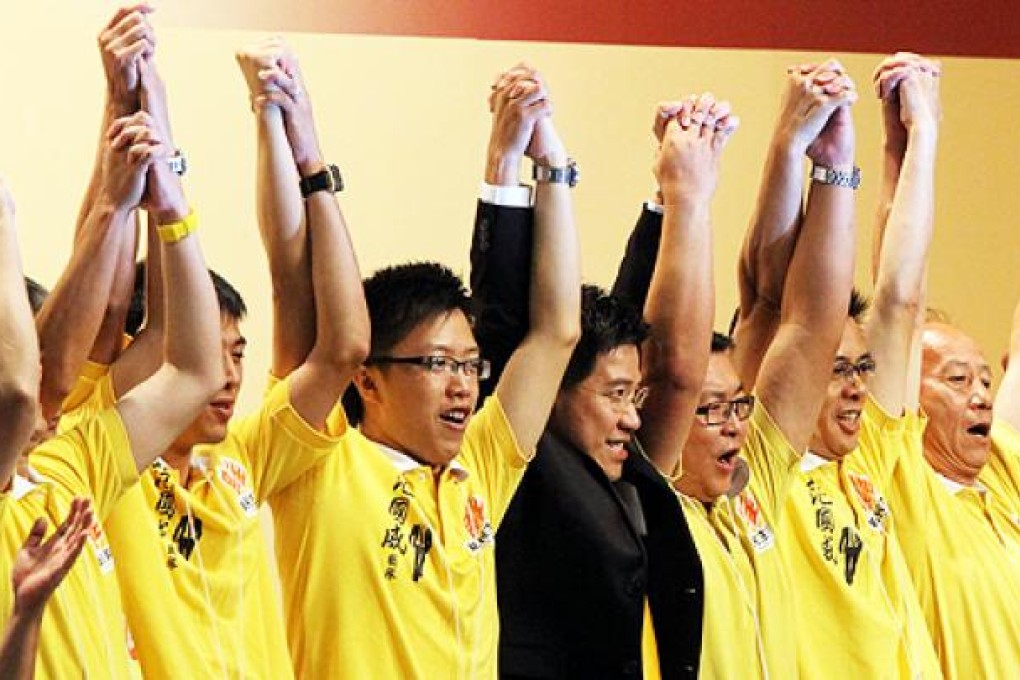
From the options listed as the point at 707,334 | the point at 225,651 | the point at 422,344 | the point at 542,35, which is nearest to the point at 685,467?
the point at 707,334

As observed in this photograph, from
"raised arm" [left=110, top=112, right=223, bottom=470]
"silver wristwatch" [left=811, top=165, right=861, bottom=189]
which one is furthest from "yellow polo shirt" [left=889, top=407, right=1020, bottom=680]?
"raised arm" [left=110, top=112, right=223, bottom=470]

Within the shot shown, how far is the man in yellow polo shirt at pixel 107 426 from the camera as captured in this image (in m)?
2.81

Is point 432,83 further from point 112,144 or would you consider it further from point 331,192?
point 112,144

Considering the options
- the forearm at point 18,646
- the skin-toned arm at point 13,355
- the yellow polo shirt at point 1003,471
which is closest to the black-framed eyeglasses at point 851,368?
the yellow polo shirt at point 1003,471

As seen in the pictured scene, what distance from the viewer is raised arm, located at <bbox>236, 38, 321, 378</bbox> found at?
331 cm

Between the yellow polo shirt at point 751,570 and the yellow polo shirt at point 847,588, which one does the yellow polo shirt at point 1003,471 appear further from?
the yellow polo shirt at point 751,570

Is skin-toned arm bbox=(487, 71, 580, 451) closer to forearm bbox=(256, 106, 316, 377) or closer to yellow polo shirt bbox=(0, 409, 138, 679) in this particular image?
forearm bbox=(256, 106, 316, 377)

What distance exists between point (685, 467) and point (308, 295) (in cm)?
75

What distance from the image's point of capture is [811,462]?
4027mm

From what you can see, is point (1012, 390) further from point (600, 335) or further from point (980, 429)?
point (600, 335)

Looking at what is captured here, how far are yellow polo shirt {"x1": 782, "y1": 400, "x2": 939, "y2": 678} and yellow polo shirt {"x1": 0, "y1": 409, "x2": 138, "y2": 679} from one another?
1312 millimetres

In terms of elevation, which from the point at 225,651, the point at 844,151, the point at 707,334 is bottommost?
the point at 225,651

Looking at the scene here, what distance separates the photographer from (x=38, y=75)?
13.4 feet

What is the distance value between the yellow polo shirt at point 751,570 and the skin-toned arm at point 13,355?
1.20m
